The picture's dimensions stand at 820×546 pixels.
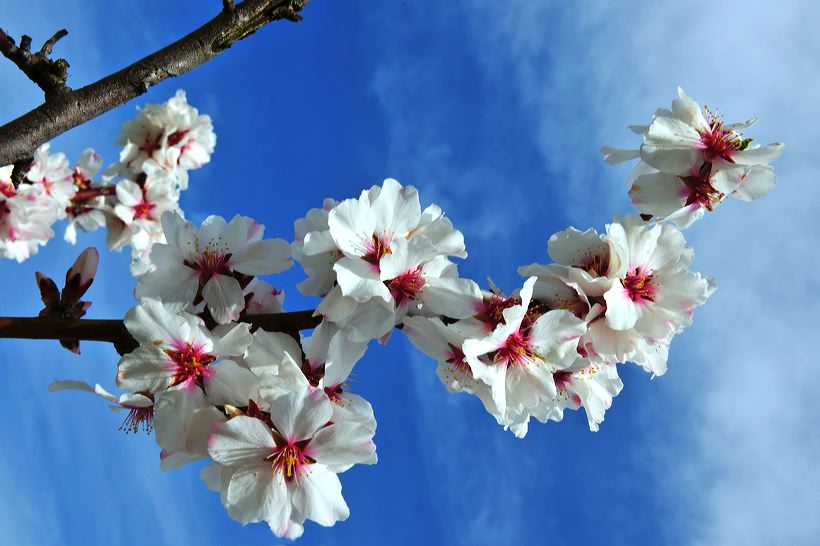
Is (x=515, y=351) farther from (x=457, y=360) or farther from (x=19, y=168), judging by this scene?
(x=19, y=168)

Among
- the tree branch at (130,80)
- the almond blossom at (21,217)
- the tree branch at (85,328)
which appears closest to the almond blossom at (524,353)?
the tree branch at (85,328)

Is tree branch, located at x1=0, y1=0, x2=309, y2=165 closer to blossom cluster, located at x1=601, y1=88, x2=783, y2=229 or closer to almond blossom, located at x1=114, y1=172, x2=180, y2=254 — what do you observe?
blossom cluster, located at x1=601, y1=88, x2=783, y2=229

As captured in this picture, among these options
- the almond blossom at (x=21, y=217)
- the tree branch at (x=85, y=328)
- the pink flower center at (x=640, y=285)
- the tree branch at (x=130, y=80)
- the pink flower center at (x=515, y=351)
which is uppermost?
the almond blossom at (x=21, y=217)

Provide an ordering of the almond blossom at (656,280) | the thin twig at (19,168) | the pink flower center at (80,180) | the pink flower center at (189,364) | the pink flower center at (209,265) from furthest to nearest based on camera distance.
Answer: the pink flower center at (80,180) → the thin twig at (19,168) → the pink flower center at (209,265) → the almond blossom at (656,280) → the pink flower center at (189,364)

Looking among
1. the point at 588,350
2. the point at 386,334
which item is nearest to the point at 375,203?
the point at 386,334

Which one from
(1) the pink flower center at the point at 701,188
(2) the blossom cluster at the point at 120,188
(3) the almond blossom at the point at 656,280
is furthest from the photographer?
(2) the blossom cluster at the point at 120,188

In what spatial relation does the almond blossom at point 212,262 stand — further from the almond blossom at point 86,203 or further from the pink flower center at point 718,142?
the almond blossom at point 86,203

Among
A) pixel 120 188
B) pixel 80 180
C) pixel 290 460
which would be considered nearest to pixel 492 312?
pixel 290 460

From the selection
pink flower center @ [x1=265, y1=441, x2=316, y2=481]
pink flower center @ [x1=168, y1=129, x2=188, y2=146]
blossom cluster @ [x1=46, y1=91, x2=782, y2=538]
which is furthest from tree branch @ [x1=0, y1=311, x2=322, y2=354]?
pink flower center @ [x1=168, y1=129, x2=188, y2=146]
